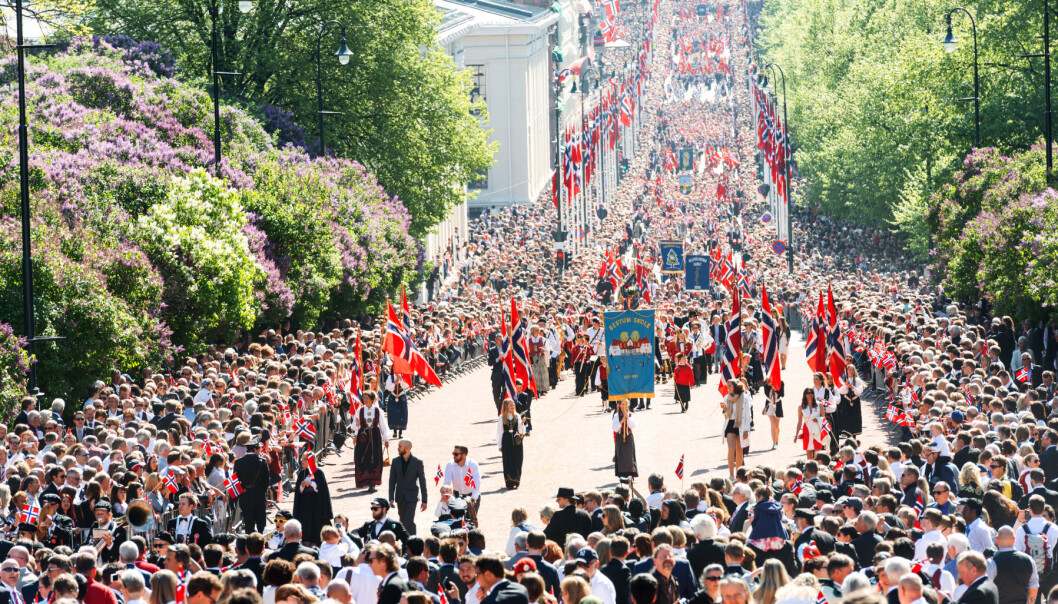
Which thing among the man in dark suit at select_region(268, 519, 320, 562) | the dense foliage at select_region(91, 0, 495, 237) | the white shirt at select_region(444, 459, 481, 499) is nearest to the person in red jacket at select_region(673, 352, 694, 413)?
the white shirt at select_region(444, 459, 481, 499)

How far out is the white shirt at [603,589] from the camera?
11.4m

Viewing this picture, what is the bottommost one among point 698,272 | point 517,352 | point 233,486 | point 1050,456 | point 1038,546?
point 1038,546

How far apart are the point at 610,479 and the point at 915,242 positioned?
2962cm

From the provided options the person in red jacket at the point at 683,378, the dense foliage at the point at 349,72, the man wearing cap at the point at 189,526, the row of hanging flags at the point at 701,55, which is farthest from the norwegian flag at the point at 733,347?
the row of hanging flags at the point at 701,55

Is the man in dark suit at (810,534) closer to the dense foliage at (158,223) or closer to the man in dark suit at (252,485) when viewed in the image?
the man in dark suit at (252,485)

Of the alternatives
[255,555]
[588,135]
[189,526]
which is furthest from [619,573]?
[588,135]

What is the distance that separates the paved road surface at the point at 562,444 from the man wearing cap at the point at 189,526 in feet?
14.9

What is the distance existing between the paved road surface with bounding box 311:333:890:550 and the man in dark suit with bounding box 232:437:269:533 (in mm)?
1927

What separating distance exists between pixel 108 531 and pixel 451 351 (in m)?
22.7

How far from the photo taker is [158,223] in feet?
96.3

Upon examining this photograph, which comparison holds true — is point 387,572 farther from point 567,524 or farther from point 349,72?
point 349,72

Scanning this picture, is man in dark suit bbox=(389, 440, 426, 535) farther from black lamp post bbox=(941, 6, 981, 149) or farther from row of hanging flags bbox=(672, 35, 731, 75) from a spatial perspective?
row of hanging flags bbox=(672, 35, 731, 75)

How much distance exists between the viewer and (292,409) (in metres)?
23.4

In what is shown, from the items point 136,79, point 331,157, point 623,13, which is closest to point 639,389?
point 136,79
